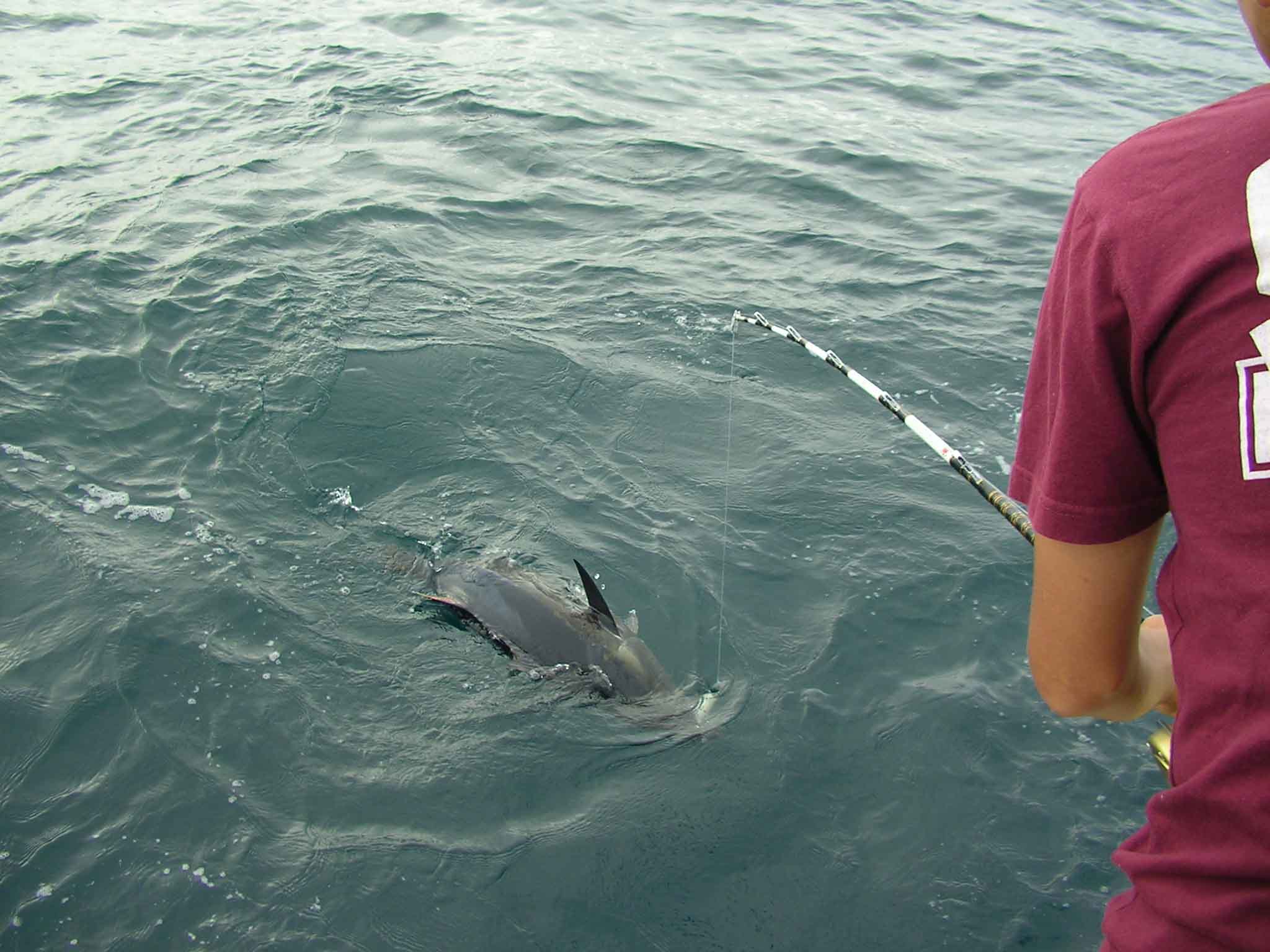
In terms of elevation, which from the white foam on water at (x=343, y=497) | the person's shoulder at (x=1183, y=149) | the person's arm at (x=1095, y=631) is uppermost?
the person's shoulder at (x=1183, y=149)

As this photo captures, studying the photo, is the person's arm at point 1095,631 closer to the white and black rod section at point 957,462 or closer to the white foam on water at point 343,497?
the white and black rod section at point 957,462

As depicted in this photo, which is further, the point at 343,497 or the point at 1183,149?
the point at 343,497

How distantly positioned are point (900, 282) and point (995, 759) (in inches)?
219

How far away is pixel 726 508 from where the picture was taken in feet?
21.4

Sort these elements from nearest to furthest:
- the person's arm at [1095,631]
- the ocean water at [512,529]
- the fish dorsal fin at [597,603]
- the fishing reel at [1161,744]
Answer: the person's arm at [1095,631]
the fishing reel at [1161,744]
the ocean water at [512,529]
the fish dorsal fin at [597,603]

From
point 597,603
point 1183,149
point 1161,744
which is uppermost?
point 1183,149

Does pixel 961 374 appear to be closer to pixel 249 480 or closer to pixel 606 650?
pixel 606 650

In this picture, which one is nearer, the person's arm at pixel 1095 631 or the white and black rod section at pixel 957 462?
the person's arm at pixel 1095 631

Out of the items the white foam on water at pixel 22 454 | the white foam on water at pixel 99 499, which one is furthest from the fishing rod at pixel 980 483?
the white foam on water at pixel 22 454

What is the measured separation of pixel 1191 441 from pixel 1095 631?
47cm

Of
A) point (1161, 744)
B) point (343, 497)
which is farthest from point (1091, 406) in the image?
point (343, 497)

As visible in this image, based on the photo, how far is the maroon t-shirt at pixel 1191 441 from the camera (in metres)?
1.33

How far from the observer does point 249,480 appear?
6535 mm

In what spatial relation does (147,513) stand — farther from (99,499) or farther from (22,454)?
(22,454)
